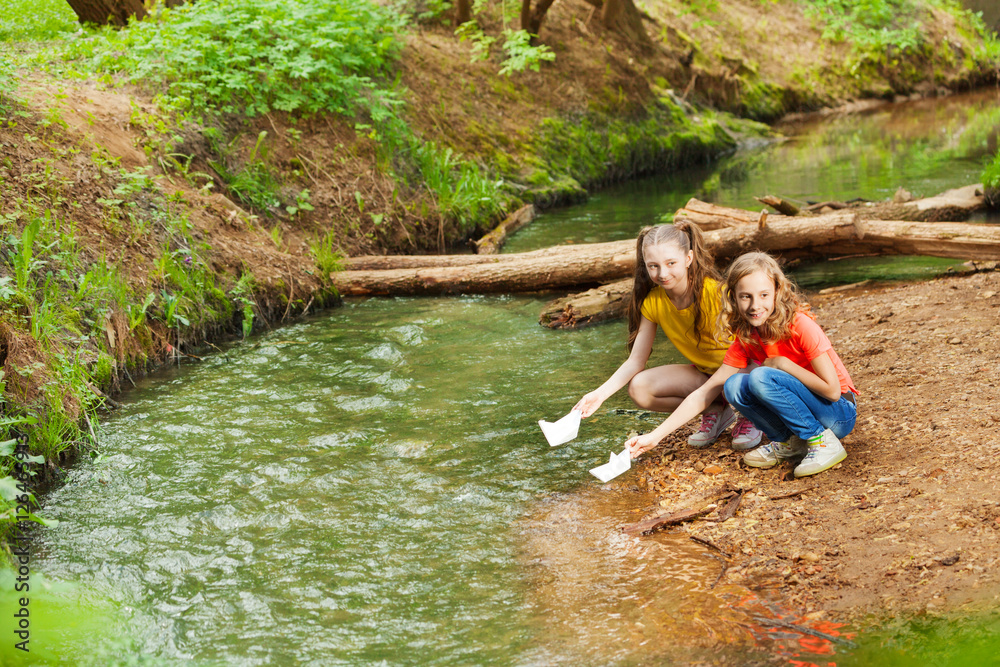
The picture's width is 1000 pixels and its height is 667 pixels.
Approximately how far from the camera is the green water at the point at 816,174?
11641 millimetres

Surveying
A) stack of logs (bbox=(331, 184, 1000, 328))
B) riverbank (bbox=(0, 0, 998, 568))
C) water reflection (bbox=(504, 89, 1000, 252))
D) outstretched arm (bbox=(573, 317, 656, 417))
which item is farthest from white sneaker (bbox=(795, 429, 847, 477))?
water reflection (bbox=(504, 89, 1000, 252))

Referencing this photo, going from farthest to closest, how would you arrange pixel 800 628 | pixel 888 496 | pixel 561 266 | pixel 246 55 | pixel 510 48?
pixel 510 48 → pixel 246 55 → pixel 561 266 → pixel 888 496 → pixel 800 628

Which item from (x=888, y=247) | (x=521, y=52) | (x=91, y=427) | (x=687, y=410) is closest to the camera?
(x=687, y=410)

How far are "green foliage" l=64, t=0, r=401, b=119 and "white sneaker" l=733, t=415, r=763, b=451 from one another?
7.36m

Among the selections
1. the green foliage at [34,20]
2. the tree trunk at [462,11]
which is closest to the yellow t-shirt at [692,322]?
the green foliage at [34,20]

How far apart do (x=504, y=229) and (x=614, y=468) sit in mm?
7164

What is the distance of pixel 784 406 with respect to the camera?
3.96 meters

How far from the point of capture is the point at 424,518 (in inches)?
165

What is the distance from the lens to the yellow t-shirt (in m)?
4.50

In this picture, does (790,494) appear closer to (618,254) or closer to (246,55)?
(618,254)

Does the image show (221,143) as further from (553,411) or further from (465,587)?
(465,587)

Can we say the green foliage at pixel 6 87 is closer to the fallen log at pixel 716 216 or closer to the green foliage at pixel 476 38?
the fallen log at pixel 716 216

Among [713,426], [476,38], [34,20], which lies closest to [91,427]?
[713,426]

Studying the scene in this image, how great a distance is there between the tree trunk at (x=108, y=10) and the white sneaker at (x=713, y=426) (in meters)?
10.7
